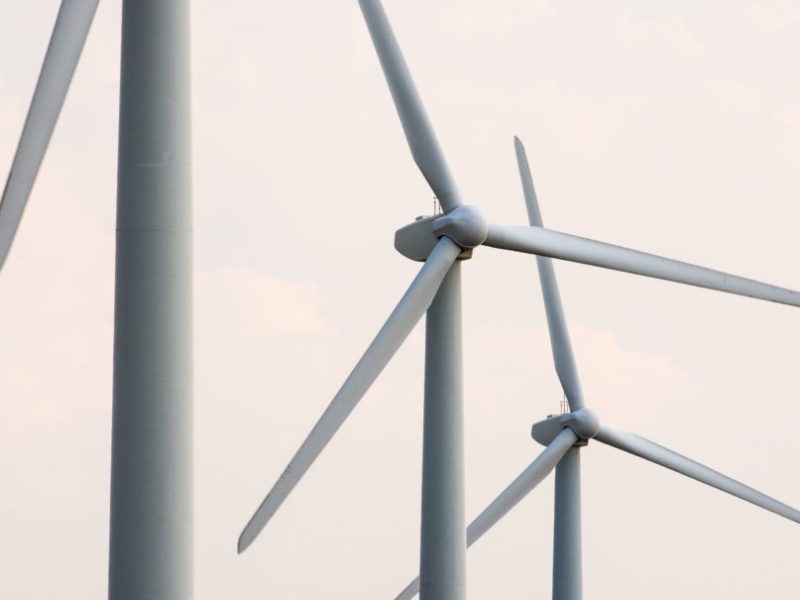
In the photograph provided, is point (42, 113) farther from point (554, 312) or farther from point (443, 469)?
point (554, 312)

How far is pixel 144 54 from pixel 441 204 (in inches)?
627

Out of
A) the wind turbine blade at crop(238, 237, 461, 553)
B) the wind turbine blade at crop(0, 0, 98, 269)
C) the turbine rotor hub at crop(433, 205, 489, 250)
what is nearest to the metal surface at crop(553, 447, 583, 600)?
the turbine rotor hub at crop(433, 205, 489, 250)

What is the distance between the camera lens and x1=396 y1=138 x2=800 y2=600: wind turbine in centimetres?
4691

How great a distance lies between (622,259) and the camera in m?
37.5

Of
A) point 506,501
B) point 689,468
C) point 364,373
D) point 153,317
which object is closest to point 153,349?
point 153,317

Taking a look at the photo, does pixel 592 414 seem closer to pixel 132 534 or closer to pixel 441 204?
pixel 441 204

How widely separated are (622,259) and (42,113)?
17.8 m

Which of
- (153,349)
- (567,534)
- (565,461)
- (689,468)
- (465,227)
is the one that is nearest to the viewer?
(153,349)

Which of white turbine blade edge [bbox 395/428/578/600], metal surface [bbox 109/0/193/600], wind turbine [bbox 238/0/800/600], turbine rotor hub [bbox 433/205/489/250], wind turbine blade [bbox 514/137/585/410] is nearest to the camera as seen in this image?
metal surface [bbox 109/0/193/600]

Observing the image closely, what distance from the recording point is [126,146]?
20828mm

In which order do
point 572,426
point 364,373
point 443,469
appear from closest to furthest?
1. point 364,373
2. point 443,469
3. point 572,426

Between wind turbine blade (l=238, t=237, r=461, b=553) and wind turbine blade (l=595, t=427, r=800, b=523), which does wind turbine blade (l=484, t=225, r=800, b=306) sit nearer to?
wind turbine blade (l=238, t=237, r=461, b=553)

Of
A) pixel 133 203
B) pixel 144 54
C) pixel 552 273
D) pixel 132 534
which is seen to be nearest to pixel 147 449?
pixel 132 534

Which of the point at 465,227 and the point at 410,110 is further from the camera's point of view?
the point at 410,110
